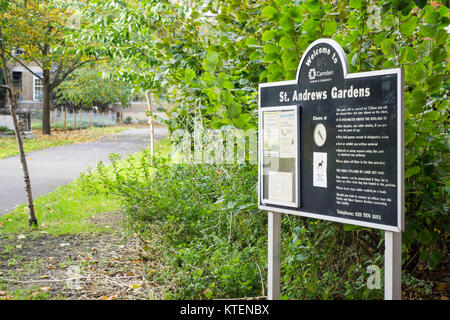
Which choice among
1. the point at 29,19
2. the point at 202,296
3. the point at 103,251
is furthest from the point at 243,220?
the point at 29,19

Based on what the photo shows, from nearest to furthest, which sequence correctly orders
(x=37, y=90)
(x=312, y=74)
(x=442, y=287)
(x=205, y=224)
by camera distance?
1. (x=312, y=74)
2. (x=442, y=287)
3. (x=205, y=224)
4. (x=37, y=90)

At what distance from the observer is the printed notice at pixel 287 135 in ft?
11.3

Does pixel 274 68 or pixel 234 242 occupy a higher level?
pixel 274 68

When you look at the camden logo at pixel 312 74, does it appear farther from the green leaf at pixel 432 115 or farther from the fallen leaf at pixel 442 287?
the fallen leaf at pixel 442 287

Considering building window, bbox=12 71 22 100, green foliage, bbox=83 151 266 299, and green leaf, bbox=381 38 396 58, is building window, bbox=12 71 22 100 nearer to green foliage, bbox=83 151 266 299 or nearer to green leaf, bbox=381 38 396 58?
green foliage, bbox=83 151 266 299

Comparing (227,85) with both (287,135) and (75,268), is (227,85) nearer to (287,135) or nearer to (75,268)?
(287,135)

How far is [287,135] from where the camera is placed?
11.5 ft

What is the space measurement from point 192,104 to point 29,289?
2.98m

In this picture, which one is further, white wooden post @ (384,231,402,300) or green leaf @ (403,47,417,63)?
green leaf @ (403,47,417,63)

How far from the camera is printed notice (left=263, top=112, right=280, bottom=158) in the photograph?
11.8ft

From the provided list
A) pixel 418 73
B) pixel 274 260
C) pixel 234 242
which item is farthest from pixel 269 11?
pixel 234 242

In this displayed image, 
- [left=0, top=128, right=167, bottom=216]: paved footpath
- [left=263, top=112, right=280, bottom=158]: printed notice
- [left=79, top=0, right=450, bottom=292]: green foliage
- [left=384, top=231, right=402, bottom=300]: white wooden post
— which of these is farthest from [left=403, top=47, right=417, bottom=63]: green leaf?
[left=0, top=128, right=167, bottom=216]: paved footpath

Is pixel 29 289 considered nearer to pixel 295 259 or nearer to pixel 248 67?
pixel 295 259

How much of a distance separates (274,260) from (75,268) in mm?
2558
